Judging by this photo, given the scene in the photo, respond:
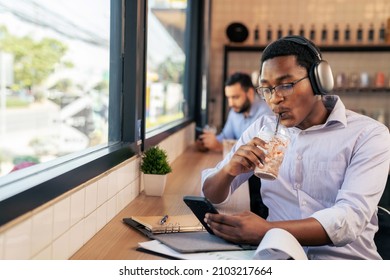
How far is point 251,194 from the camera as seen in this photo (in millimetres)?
2709

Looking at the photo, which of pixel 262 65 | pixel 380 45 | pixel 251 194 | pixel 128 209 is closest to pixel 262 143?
pixel 262 65

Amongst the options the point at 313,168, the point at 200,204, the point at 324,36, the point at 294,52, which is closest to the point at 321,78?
the point at 294,52

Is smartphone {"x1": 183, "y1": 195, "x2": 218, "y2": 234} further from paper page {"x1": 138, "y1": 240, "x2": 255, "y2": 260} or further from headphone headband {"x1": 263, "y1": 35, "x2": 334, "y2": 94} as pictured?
headphone headband {"x1": 263, "y1": 35, "x2": 334, "y2": 94}

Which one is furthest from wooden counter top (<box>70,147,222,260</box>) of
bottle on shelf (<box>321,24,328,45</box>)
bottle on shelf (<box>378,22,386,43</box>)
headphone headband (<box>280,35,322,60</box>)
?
bottle on shelf (<box>378,22,386,43</box>)

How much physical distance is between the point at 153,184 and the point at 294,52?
35.4 inches

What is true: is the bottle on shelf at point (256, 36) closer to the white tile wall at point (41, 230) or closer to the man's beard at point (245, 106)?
the man's beard at point (245, 106)

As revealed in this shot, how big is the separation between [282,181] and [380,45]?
4645 millimetres

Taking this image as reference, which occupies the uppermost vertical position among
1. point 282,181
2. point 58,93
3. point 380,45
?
point 380,45

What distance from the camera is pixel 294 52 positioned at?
1723 mm

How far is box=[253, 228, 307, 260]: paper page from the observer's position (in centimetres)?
128

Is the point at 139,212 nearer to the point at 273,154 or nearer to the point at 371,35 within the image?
the point at 273,154

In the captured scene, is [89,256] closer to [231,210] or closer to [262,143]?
[262,143]

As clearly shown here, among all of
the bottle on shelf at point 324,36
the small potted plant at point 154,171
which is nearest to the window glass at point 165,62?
the small potted plant at point 154,171
